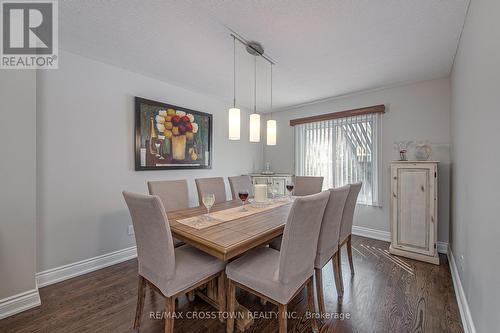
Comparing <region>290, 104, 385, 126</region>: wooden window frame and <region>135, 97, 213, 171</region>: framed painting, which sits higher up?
<region>290, 104, 385, 126</region>: wooden window frame

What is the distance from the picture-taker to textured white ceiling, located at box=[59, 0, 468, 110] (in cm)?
155

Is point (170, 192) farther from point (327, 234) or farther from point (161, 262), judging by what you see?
point (327, 234)

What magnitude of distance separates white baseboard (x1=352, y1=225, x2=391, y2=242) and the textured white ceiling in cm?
223

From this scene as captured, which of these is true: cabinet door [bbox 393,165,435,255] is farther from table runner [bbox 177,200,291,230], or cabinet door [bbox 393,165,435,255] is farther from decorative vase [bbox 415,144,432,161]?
table runner [bbox 177,200,291,230]

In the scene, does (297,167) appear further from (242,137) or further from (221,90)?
(221,90)

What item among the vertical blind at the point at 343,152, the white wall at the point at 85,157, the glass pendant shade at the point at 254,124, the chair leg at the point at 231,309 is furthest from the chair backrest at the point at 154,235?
the vertical blind at the point at 343,152

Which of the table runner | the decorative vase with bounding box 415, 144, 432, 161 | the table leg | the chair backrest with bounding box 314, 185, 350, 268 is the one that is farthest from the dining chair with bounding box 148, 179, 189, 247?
the decorative vase with bounding box 415, 144, 432, 161

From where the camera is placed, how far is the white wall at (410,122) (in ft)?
9.10

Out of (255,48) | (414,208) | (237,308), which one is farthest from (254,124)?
(414,208)

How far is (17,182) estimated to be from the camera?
170cm

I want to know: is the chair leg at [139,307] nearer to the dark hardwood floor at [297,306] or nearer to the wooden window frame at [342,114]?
the dark hardwood floor at [297,306]

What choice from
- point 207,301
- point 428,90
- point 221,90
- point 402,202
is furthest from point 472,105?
point 221,90

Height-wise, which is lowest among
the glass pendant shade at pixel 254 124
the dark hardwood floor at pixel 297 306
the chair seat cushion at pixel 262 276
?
the dark hardwood floor at pixel 297 306

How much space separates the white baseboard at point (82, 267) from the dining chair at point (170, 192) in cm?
104
